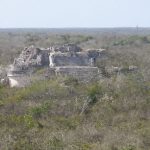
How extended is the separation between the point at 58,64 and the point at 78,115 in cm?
644

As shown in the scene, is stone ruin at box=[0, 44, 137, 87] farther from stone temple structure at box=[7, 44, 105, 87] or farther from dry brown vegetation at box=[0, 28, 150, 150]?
dry brown vegetation at box=[0, 28, 150, 150]

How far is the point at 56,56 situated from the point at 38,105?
19.2ft

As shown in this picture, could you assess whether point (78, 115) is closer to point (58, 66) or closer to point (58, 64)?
point (58, 66)

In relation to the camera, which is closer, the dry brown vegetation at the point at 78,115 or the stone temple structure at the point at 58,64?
the dry brown vegetation at the point at 78,115

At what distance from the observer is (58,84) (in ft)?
64.7

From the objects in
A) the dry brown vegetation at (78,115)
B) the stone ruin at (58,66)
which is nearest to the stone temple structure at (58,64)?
the stone ruin at (58,66)

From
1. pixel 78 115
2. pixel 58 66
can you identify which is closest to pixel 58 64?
pixel 58 66

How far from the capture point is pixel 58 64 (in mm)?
23172

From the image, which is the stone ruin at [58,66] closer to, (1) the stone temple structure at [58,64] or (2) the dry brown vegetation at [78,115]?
(1) the stone temple structure at [58,64]

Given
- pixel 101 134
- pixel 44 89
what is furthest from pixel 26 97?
pixel 101 134

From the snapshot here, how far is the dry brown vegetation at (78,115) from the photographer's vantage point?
1379 cm

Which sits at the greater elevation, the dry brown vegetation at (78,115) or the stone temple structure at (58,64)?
the stone temple structure at (58,64)

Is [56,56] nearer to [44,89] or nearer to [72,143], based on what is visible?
[44,89]

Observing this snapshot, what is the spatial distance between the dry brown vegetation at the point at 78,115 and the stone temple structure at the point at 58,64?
861 millimetres
